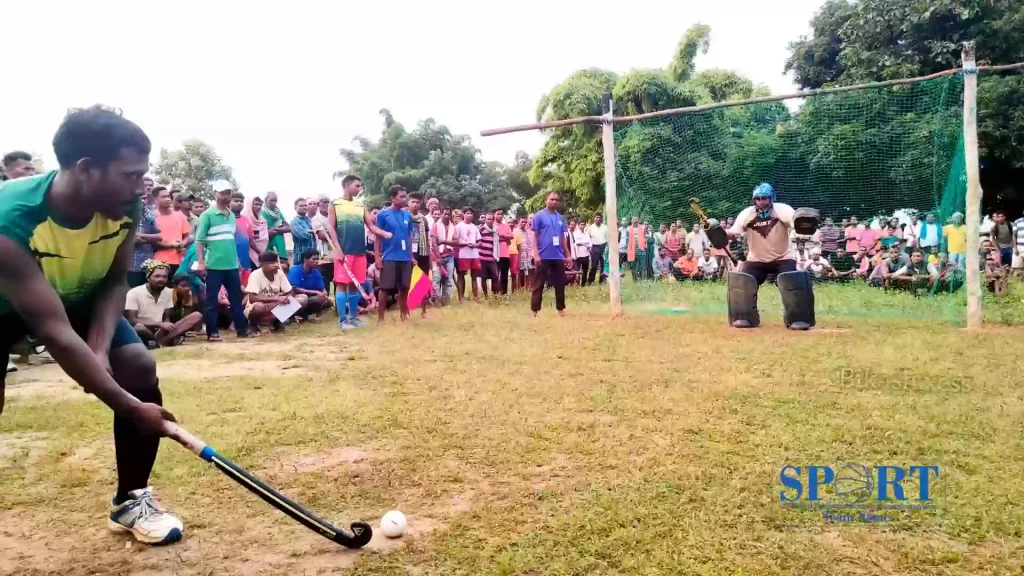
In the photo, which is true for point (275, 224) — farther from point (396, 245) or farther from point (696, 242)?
point (696, 242)

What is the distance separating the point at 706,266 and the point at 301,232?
28.1 feet

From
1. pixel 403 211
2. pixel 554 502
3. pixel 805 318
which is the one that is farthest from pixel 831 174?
pixel 554 502

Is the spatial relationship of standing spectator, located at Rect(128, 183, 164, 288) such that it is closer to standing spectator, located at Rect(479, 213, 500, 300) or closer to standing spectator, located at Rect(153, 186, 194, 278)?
standing spectator, located at Rect(153, 186, 194, 278)

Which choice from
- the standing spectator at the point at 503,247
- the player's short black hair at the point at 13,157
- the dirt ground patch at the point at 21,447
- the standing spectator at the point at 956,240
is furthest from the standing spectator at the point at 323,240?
the standing spectator at the point at 956,240

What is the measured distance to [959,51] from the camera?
60.1 feet

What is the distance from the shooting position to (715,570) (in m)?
2.51

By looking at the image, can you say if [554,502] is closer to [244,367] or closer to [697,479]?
[697,479]

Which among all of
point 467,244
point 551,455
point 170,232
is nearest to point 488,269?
point 467,244

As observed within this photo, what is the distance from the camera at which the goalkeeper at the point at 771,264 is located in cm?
830

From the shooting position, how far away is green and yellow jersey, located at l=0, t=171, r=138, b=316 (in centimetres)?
243

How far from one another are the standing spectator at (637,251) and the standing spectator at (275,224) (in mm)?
6760

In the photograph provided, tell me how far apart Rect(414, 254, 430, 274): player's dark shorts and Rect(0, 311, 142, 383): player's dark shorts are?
27.0 ft

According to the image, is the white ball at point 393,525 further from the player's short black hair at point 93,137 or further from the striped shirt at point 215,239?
the striped shirt at point 215,239

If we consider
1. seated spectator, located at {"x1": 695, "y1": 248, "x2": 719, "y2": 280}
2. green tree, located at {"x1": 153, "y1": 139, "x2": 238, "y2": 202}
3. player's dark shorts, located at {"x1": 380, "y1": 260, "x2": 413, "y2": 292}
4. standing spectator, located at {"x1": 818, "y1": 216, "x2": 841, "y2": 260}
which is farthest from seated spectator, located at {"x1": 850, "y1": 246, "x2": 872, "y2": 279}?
green tree, located at {"x1": 153, "y1": 139, "x2": 238, "y2": 202}
